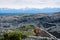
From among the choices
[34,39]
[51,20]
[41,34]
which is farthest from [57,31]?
[51,20]

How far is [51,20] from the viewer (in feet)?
557

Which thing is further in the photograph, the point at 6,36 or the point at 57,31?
the point at 57,31

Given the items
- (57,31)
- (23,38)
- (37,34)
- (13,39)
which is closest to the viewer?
(13,39)

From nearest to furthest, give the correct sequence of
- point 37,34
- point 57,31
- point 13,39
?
point 13,39
point 37,34
point 57,31

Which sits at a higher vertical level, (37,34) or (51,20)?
(37,34)

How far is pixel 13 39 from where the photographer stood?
43.0 m

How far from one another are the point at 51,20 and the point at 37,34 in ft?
379

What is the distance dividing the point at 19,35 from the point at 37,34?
1157 cm

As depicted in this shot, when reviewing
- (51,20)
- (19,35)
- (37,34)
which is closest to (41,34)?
(37,34)

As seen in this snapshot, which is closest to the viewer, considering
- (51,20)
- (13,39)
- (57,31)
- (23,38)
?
(13,39)

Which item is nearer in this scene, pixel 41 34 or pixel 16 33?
pixel 16 33

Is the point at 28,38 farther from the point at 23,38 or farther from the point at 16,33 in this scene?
the point at 16,33

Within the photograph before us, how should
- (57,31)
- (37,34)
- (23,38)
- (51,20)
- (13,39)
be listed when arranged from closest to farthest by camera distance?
1. (13,39)
2. (23,38)
3. (37,34)
4. (57,31)
5. (51,20)

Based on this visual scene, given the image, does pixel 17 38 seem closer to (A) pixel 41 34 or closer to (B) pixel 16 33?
(B) pixel 16 33
